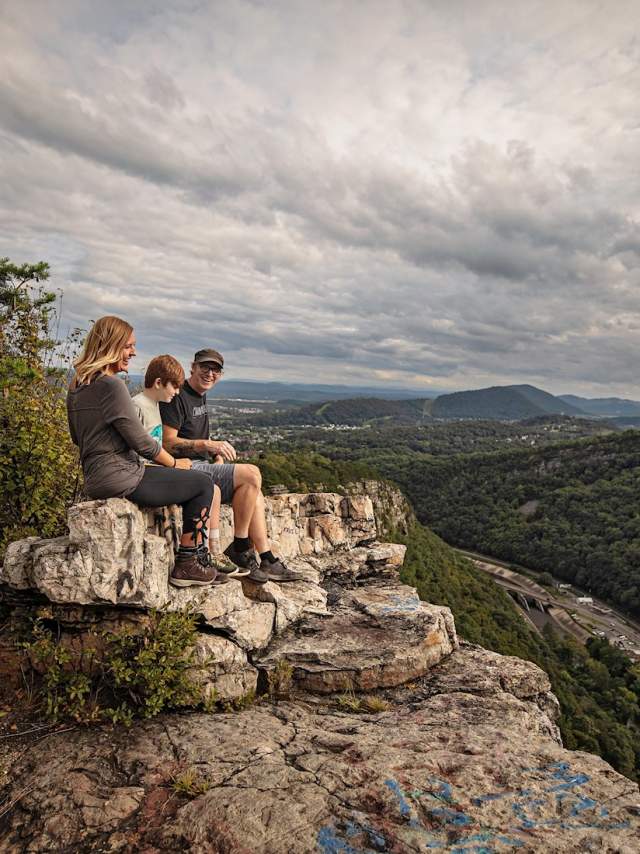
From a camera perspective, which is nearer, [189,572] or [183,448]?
[189,572]

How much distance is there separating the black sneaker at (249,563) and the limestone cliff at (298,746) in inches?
10.2

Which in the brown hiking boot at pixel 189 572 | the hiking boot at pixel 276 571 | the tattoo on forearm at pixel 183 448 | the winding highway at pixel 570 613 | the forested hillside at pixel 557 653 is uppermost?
the tattoo on forearm at pixel 183 448

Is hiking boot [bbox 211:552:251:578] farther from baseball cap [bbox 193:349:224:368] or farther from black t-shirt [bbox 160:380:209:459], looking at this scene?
baseball cap [bbox 193:349:224:368]

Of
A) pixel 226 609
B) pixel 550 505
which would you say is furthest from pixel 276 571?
pixel 550 505

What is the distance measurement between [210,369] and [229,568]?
10.8 feet

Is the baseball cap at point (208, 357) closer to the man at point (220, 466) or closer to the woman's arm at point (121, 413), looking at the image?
the man at point (220, 466)

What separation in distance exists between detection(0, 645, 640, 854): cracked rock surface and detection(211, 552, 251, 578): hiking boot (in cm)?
192

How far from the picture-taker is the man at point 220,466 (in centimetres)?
720

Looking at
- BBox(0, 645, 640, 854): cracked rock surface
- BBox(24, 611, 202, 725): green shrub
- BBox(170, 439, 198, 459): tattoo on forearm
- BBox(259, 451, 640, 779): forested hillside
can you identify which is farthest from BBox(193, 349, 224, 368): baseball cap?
BBox(259, 451, 640, 779): forested hillside

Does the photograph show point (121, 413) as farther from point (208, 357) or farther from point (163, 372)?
point (208, 357)

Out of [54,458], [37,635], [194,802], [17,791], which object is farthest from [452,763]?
[54,458]

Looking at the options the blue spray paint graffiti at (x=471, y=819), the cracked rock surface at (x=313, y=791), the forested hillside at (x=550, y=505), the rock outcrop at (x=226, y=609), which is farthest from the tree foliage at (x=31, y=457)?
the forested hillside at (x=550, y=505)

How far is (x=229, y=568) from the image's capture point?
725 centimetres

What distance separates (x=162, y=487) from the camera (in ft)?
19.8
